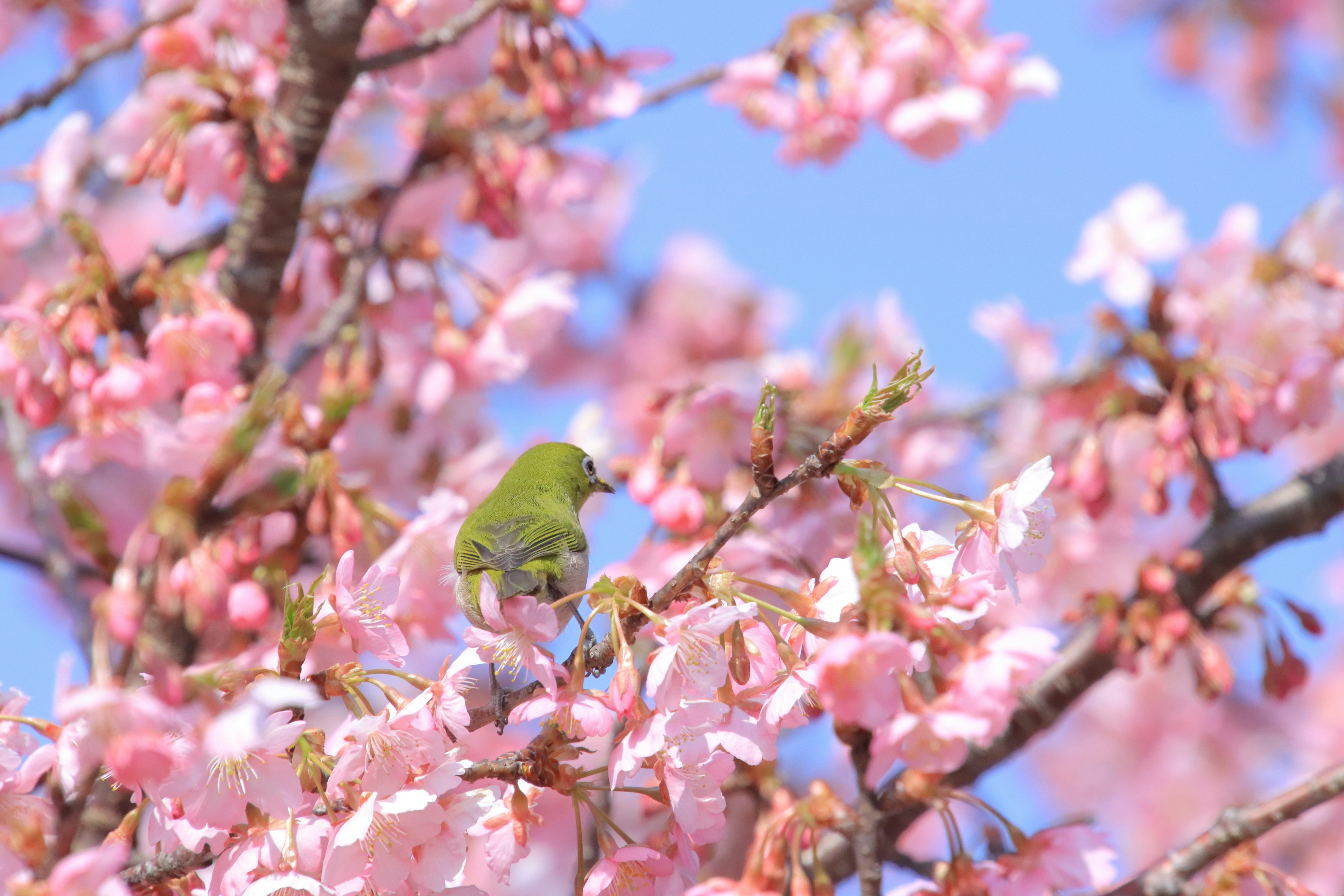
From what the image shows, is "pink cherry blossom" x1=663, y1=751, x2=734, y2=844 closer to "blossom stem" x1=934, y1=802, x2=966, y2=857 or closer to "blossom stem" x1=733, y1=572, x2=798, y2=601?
"blossom stem" x1=733, y1=572, x2=798, y2=601

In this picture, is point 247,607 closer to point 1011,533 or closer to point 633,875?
point 633,875

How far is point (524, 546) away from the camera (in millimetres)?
2307

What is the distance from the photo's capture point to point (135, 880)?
1.88m

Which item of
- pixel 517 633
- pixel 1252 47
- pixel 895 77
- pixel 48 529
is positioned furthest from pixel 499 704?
pixel 1252 47

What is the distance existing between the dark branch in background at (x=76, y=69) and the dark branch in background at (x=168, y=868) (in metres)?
2.06

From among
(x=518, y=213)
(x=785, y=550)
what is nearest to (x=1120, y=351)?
(x=785, y=550)

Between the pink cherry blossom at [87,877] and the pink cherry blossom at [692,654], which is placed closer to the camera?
the pink cherry blossom at [87,877]

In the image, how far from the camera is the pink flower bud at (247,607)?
270cm

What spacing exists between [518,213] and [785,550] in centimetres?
175

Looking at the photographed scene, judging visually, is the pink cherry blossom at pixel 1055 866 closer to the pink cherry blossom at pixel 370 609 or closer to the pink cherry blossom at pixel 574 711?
the pink cherry blossom at pixel 574 711

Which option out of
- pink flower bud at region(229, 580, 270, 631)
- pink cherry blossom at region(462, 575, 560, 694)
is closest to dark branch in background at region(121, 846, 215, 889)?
pink cherry blossom at region(462, 575, 560, 694)

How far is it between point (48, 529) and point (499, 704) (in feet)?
6.07

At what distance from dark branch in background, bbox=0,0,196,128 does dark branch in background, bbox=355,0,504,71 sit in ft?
2.46

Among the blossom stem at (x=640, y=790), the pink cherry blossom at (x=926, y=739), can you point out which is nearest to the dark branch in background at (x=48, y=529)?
the blossom stem at (x=640, y=790)
